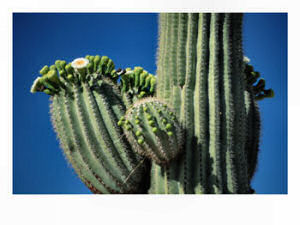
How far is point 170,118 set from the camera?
2.38 m

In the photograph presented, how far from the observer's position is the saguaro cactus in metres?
2.42

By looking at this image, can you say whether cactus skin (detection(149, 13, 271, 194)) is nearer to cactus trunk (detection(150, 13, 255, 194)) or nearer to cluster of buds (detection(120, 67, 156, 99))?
cactus trunk (detection(150, 13, 255, 194))

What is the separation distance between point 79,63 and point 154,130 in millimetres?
905

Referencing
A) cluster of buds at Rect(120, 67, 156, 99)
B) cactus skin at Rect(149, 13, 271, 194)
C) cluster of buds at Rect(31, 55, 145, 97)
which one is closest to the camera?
cactus skin at Rect(149, 13, 271, 194)

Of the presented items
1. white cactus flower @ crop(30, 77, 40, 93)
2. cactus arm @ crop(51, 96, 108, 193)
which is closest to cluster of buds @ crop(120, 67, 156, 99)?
cactus arm @ crop(51, 96, 108, 193)

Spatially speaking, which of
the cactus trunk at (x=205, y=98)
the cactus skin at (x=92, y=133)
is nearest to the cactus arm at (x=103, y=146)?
the cactus skin at (x=92, y=133)

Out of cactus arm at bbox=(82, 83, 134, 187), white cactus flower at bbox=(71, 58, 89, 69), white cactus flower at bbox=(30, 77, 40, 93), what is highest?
white cactus flower at bbox=(71, 58, 89, 69)

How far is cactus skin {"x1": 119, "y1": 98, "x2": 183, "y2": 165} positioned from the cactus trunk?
128mm

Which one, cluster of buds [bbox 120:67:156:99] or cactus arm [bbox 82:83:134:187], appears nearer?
cactus arm [bbox 82:83:134:187]

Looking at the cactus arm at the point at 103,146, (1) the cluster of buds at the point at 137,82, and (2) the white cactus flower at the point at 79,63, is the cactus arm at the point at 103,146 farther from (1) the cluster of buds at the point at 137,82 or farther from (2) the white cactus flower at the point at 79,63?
(1) the cluster of buds at the point at 137,82

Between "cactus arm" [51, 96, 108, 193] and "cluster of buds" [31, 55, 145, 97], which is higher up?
Result: "cluster of buds" [31, 55, 145, 97]

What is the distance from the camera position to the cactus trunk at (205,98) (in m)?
2.45

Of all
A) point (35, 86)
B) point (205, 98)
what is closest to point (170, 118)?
point (205, 98)

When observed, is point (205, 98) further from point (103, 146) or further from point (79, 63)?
point (79, 63)
